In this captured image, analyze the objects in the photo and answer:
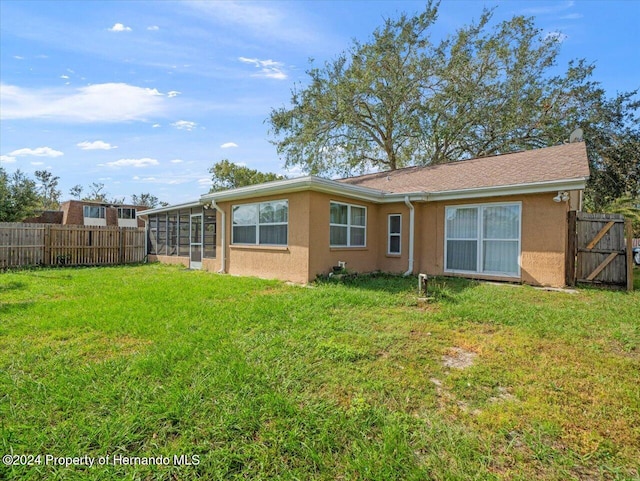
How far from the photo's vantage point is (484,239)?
29.7 ft

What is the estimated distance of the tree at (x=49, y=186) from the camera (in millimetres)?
50259

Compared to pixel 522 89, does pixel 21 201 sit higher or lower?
lower

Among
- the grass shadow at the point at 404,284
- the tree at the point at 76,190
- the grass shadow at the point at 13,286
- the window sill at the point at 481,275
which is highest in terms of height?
the tree at the point at 76,190

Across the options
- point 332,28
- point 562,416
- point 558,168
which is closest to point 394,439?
→ point 562,416

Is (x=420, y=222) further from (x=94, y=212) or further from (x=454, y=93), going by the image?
(x=94, y=212)

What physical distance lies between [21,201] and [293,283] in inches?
660

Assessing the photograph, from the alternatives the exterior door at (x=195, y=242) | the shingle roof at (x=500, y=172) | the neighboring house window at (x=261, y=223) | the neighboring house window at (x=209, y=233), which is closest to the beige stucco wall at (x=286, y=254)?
the neighboring house window at (x=261, y=223)

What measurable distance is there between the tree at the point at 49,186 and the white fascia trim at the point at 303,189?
53908 mm

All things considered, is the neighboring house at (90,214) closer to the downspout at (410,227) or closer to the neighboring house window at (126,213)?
the neighboring house window at (126,213)

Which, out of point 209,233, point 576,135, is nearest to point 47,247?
point 209,233

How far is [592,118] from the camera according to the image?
1711cm

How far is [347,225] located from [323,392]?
275 inches

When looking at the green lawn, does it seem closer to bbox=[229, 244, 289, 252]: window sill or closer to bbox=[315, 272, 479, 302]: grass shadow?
bbox=[315, 272, 479, 302]: grass shadow

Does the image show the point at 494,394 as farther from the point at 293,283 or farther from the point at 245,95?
the point at 245,95
